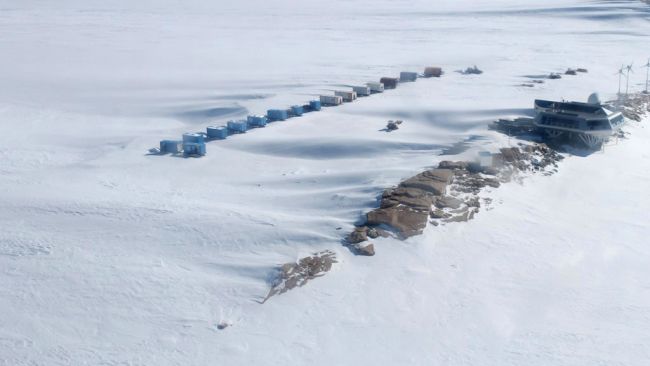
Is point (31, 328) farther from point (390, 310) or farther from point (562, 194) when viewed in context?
point (562, 194)

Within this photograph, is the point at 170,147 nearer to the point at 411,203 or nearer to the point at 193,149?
the point at 193,149

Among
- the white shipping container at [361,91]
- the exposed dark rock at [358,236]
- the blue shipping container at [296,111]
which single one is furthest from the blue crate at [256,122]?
the exposed dark rock at [358,236]

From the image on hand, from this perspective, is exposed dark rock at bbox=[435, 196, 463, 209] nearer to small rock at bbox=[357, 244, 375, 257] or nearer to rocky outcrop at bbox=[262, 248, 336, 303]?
small rock at bbox=[357, 244, 375, 257]

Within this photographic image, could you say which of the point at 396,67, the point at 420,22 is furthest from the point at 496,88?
the point at 420,22

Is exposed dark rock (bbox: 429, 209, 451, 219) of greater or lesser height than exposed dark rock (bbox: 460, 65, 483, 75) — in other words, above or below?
below

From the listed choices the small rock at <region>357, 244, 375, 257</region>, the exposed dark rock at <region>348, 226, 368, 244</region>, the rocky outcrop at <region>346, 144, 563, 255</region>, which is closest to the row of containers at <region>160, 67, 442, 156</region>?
the rocky outcrop at <region>346, 144, 563, 255</region>

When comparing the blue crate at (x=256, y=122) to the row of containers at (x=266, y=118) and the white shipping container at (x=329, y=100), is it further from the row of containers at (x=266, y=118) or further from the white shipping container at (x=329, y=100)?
the white shipping container at (x=329, y=100)
